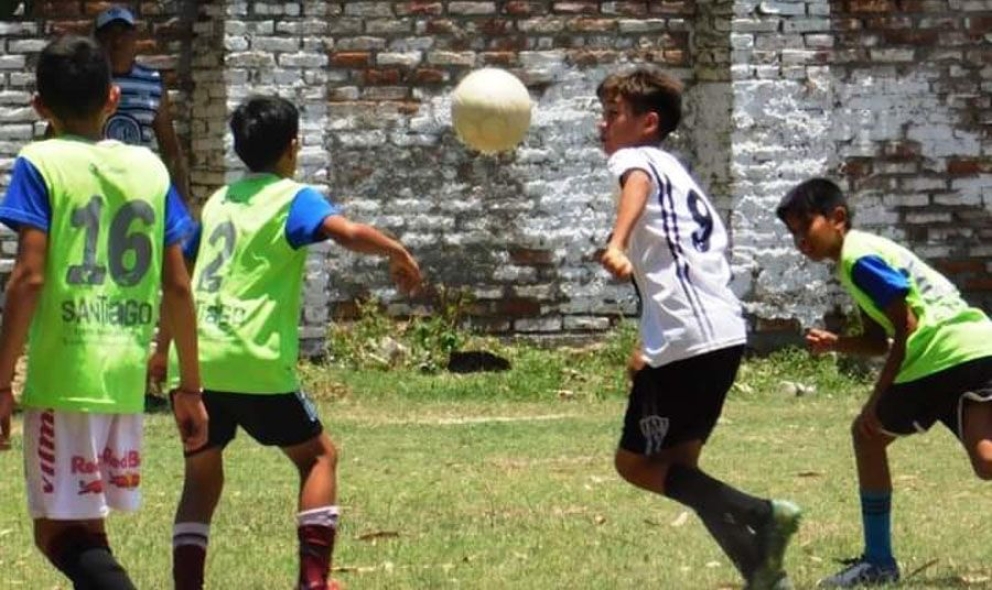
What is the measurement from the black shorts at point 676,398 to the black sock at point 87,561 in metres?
1.79

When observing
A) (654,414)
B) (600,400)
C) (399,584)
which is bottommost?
(600,400)

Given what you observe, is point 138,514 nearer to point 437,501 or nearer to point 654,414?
point 437,501

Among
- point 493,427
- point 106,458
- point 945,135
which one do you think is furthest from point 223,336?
point 945,135

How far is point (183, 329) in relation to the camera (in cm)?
543

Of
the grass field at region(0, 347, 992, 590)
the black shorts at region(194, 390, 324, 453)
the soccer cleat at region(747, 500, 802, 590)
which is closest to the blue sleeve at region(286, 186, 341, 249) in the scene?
the black shorts at region(194, 390, 324, 453)

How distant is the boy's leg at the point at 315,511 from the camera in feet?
20.4

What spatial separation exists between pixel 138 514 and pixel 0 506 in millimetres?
592

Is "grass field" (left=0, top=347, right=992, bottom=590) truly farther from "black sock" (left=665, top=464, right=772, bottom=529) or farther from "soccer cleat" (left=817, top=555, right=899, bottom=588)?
"black sock" (left=665, top=464, right=772, bottom=529)

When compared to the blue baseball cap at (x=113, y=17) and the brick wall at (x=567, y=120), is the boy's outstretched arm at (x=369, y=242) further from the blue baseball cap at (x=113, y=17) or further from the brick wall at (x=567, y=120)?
the brick wall at (x=567, y=120)

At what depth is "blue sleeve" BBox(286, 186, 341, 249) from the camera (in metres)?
6.21

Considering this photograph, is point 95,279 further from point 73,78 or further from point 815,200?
point 815,200

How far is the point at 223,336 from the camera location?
6.21 m

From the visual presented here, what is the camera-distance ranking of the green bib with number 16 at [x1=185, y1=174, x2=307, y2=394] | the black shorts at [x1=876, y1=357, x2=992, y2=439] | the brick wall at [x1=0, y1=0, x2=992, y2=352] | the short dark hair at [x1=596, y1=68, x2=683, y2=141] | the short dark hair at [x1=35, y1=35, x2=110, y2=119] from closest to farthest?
the short dark hair at [x1=35, y1=35, x2=110, y2=119], the green bib with number 16 at [x1=185, y1=174, x2=307, y2=394], the short dark hair at [x1=596, y1=68, x2=683, y2=141], the black shorts at [x1=876, y1=357, x2=992, y2=439], the brick wall at [x1=0, y1=0, x2=992, y2=352]

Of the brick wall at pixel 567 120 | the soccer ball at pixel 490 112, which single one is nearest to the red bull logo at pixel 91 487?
the soccer ball at pixel 490 112
